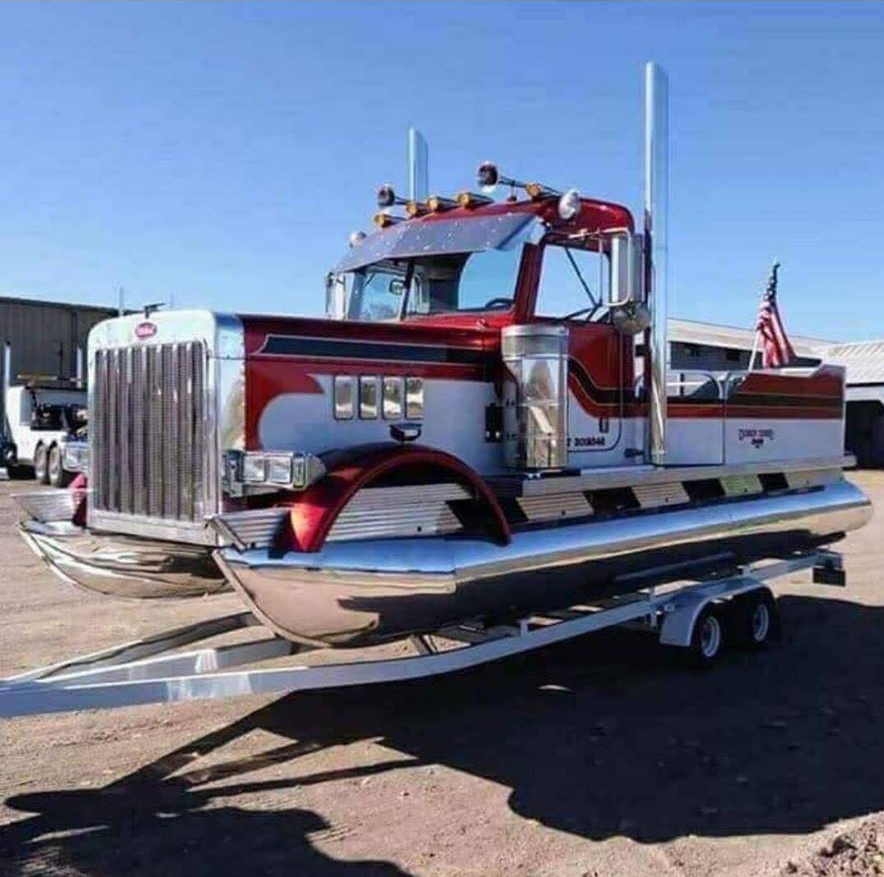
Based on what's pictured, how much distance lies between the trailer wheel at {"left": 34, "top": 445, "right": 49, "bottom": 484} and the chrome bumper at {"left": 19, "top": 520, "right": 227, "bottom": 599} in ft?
57.0

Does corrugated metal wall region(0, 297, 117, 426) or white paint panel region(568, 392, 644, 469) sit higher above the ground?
corrugated metal wall region(0, 297, 117, 426)

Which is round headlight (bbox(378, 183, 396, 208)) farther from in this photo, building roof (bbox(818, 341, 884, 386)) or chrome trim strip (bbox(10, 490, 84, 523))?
building roof (bbox(818, 341, 884, 386))

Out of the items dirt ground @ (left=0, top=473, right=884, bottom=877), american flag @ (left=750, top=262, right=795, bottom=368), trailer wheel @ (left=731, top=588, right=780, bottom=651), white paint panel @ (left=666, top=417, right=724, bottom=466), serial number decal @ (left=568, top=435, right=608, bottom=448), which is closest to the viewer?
dirt ground @ (left=0, top=473, right=884, bottom=877)

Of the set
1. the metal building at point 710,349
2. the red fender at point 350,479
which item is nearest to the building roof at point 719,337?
the metal building at point 710,349

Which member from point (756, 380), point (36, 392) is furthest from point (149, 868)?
point (36, 392)

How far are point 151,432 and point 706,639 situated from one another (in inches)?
159

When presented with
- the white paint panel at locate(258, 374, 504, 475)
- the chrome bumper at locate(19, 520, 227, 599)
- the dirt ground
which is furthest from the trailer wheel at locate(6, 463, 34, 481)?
the white paint panel at locate(258, 374, 504, 475)

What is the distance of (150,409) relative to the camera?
Answer: 5.32 metres

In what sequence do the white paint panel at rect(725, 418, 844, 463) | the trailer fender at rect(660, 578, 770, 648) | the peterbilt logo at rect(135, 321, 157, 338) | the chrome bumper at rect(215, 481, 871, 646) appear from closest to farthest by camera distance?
the chrome bumper at rect(215, 481, 871, 646)
the peterbilt logo at rect(135, 321, 157, 338)
the trailer fender at rect(660, 578, 770, 648)
the white paint panel at rect(725, 418, 844, 463)

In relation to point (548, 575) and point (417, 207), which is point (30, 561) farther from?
point (548, 575)

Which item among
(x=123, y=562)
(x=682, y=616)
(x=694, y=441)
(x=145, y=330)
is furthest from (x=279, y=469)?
(x=694, y=441)

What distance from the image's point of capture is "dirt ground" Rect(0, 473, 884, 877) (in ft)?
13.9

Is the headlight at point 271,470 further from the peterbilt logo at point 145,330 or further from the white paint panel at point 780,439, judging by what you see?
the white paint panel at point 780,439

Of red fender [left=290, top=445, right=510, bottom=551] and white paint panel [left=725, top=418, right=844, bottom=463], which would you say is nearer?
red fender [left=290, top=445, right=510, bottom=551]
